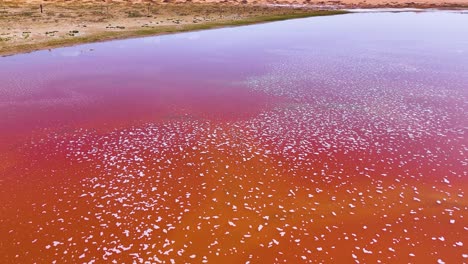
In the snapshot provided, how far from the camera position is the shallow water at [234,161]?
43.4 ft

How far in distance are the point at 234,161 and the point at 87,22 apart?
54.5 m

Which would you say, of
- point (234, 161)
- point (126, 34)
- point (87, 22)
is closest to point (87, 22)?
point (87, 22)

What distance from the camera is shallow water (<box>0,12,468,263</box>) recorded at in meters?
13.2

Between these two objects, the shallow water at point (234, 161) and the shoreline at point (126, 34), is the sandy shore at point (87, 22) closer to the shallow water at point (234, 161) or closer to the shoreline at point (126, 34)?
the shoreline at point (126, 34)

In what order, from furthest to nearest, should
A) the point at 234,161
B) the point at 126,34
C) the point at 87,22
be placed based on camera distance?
the point at 87,22 → the point at 126,34 → the point at 234,161


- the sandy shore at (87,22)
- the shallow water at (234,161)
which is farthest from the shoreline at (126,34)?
the shallow water at (234,161)

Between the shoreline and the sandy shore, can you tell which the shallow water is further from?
the sandy shore

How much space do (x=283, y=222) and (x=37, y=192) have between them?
1020 centimetres

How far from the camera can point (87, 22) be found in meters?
63.8

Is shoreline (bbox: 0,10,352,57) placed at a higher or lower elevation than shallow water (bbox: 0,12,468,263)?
higher

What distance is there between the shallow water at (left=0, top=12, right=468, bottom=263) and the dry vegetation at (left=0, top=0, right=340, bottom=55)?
39.3ft

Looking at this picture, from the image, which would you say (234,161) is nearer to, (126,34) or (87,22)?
(126,34)

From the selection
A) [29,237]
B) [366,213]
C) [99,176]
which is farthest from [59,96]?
[366,213]

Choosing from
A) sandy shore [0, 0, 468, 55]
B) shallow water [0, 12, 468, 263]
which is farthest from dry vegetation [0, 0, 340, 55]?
shallow water [0, 12, 468, 263]
